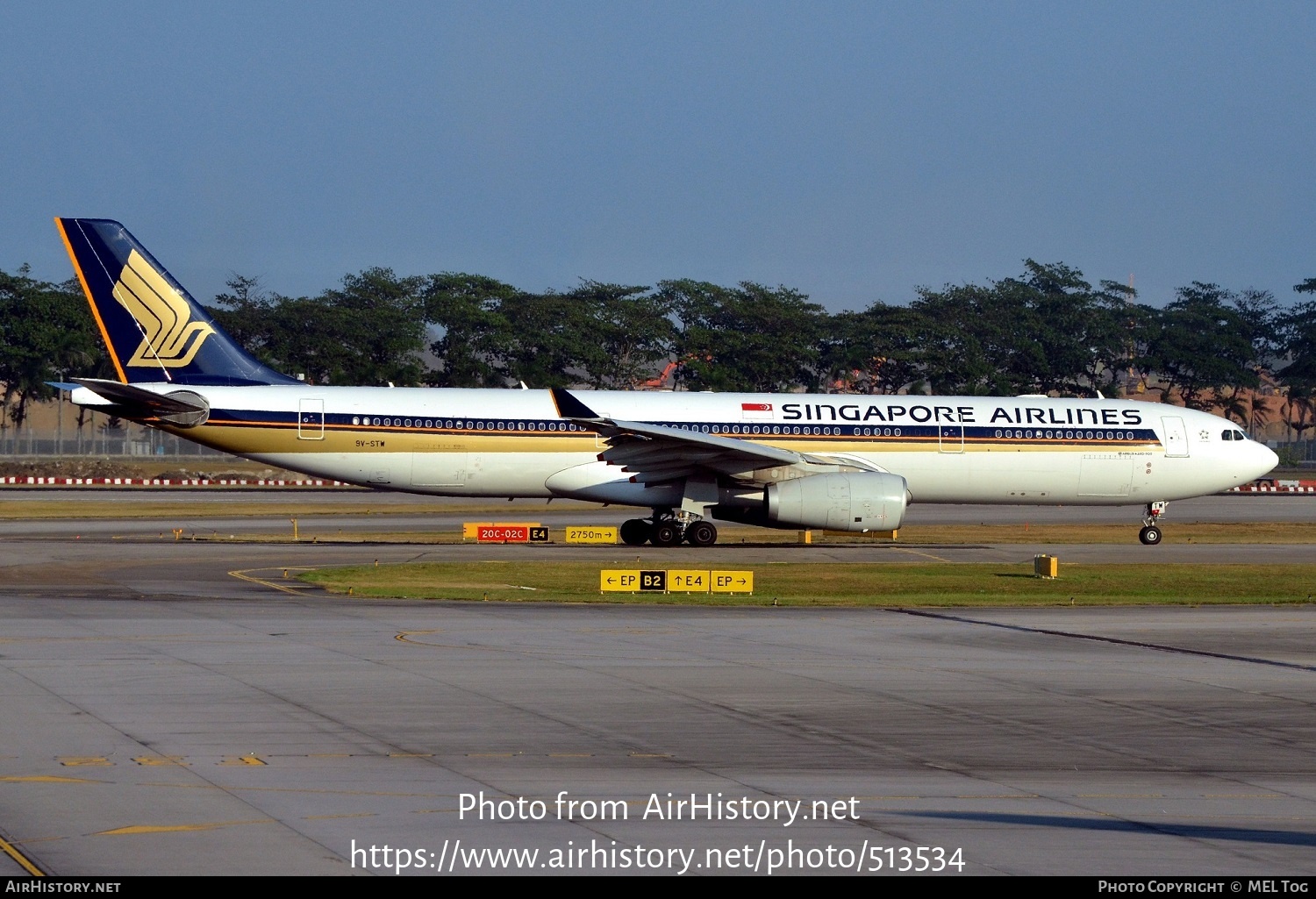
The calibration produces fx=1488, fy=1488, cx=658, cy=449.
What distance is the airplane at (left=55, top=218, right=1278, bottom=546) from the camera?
3425 cm

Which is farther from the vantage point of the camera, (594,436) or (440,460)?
(594,436)

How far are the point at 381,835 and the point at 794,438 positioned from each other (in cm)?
2854

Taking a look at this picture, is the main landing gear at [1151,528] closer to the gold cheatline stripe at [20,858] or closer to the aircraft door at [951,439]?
the aircraft door at [951,439]

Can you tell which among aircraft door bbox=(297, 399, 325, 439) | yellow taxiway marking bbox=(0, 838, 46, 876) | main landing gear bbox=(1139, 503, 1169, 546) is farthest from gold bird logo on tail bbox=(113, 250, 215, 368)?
yellow taxiway marking bbox=(0, 838, 46, 876)

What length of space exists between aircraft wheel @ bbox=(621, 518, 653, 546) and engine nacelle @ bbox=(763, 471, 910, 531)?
382cm

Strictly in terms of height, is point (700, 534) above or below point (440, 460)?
below

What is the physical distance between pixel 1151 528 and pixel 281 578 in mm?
23431

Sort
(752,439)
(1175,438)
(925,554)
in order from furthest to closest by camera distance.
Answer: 1. (1175,438)
2. (752,439)
3. (925,554)

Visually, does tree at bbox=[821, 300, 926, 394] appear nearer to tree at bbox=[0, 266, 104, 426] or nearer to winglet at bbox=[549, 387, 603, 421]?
tree at bbox=[0, 266, 104, 426]

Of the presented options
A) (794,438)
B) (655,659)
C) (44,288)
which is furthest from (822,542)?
(44,288)

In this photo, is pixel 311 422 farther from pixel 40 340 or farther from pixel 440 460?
pixel 40 340

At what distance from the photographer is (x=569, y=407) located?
1300 inches

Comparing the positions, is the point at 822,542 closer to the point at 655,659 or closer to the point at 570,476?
the point at 570,476

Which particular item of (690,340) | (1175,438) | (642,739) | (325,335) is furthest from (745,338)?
(642,739)
